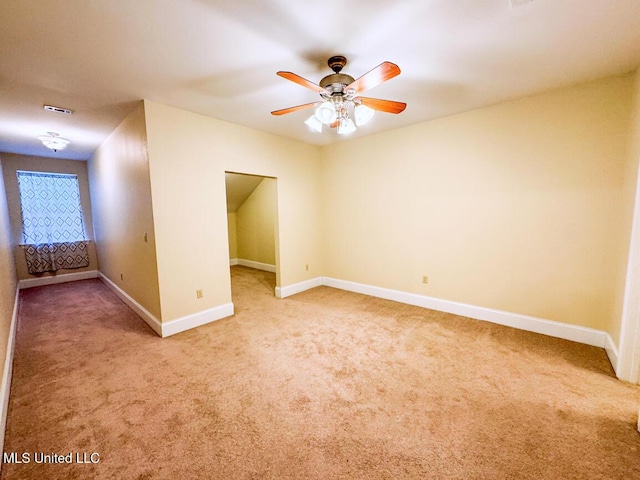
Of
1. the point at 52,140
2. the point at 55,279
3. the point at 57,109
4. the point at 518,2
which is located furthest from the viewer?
the point at 55,279

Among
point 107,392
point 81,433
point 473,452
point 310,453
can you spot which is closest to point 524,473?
point 473,452

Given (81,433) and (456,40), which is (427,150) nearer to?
(456,40)

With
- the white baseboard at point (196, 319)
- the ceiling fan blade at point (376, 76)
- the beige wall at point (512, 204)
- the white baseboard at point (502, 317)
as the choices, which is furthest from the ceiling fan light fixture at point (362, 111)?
the white baseboard at point (196, 319)

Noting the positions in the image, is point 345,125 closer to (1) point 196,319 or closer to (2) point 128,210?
(1) point 196,319

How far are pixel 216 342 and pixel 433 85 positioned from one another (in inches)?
134

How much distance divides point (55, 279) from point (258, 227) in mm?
4211

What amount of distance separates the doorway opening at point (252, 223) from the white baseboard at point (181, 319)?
1.93 m

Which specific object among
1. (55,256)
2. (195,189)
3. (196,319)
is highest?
(195,189)

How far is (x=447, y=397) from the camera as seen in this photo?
1877 mm

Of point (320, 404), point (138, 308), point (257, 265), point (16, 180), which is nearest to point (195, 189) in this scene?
point (138, 308)

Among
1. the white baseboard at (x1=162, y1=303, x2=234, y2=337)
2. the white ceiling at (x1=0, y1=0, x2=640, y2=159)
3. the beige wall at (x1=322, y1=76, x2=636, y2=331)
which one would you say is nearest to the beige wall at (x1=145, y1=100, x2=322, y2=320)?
the white baseboard at (x1=162, y1=303, x2=234, y2=337)

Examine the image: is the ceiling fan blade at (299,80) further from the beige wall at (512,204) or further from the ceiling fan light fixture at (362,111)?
the beige wall at (512,204)

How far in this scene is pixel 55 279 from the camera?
5.22 meters

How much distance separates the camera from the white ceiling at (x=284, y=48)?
1.48 m
